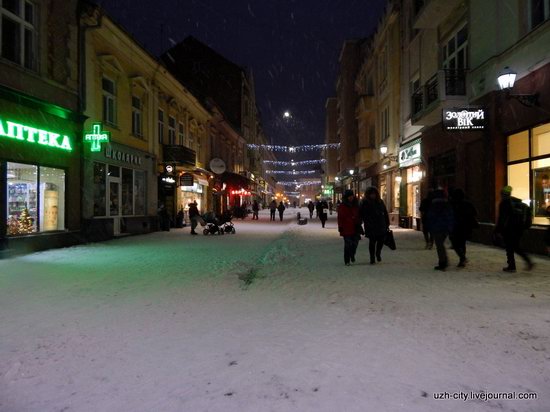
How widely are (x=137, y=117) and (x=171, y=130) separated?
4669mm

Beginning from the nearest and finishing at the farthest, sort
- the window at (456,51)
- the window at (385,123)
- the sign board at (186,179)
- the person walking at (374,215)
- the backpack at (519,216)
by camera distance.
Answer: the backpack at (519,216), the person walking at (374,215), the window at (456,51), the sign board at (186,179), the window at (385,123)

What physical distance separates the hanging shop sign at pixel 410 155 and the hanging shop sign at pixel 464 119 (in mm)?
6726

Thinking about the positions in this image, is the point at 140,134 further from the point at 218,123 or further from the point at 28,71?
the point at 218,123

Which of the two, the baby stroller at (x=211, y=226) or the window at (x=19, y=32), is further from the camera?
the baby stroller at (x=211, y=226)

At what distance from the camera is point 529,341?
15.1 feet

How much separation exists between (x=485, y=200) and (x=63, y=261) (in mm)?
11971

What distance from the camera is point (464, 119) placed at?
45.3 ft

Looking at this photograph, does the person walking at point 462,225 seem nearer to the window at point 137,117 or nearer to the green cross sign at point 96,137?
the green cross sign at point 96,137

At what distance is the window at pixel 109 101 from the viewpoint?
57.0ft

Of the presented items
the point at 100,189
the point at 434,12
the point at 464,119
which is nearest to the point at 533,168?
the point at 464,119

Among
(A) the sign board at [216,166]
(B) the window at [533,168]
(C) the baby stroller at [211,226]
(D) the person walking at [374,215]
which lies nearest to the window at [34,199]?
(C) the baby stroller at [211,226]

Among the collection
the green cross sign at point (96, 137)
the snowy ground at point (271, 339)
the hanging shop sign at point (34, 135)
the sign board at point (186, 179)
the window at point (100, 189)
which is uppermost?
the green cross sign at point (96, 137)

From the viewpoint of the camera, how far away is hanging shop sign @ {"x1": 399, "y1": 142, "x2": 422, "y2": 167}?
68.1 feet

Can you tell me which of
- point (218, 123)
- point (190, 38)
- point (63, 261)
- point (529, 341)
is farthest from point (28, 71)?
point (190, 38)
